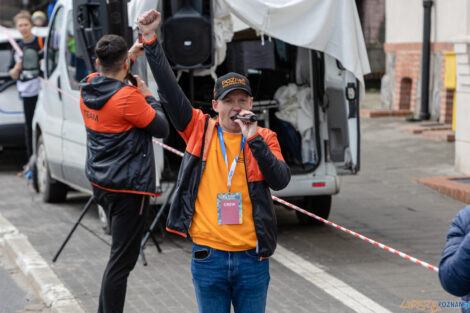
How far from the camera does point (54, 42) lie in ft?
32.3

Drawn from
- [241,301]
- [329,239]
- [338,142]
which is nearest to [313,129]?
[338,142]

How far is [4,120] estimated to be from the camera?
41.5 ft

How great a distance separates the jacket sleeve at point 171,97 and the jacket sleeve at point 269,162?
413 millimetres

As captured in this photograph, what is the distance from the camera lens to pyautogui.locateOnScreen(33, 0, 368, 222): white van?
761 cm

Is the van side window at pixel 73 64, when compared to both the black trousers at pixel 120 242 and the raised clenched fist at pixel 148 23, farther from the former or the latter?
the raised clenched fist at pixel 148 23

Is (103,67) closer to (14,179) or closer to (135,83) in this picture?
(135,83)

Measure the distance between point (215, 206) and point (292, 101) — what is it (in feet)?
15.7

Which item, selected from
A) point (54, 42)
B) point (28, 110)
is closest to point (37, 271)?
point (54, 42)

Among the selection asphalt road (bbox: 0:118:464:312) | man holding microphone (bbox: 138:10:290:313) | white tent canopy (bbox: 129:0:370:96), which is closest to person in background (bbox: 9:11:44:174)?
asphalt road (bbox: 0:118:464:312)

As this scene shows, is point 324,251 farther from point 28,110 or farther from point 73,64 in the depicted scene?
point 28,110

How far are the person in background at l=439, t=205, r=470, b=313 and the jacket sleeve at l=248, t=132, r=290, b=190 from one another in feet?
3.37

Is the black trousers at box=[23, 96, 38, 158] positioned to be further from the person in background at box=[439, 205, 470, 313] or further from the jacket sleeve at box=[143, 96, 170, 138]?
the person in background at box=[439, 205, 470, 313]

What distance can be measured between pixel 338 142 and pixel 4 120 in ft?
20.4

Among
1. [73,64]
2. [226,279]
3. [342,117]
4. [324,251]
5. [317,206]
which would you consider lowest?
[324,251]
